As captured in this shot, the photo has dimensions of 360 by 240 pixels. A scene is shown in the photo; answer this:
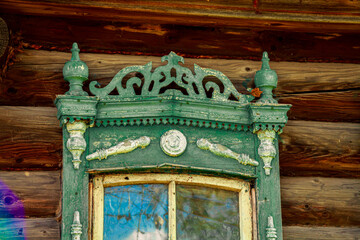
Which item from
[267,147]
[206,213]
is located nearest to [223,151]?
[267,147]

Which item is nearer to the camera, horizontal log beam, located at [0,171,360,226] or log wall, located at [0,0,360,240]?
log wall, located at [0,0,360,240]

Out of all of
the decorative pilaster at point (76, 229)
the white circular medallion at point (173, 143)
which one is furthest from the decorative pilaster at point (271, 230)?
the decorative pilaster at point (76, 229)

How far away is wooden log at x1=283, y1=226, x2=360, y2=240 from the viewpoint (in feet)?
13.2

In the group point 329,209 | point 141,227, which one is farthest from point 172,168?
point 329,209

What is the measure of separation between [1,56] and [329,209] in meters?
2.06

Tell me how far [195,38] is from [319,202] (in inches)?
47.9

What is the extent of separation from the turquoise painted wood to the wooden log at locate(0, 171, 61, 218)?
12 cm

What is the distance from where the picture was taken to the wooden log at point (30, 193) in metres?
3.78

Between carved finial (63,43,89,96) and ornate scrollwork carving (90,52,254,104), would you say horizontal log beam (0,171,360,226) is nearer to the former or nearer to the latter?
ornate scrollwork carving (90,52,254,104)

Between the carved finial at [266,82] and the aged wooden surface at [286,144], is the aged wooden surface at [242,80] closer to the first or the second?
the aged wooden surface at [286,144]

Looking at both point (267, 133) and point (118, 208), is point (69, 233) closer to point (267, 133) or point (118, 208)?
point (118, 208)

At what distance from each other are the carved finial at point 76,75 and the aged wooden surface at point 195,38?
0.86 ft

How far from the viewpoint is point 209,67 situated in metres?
4.20

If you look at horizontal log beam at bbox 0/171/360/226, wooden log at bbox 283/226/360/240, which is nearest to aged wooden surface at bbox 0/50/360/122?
horizontal log beam at bbox 0/171/360/226
